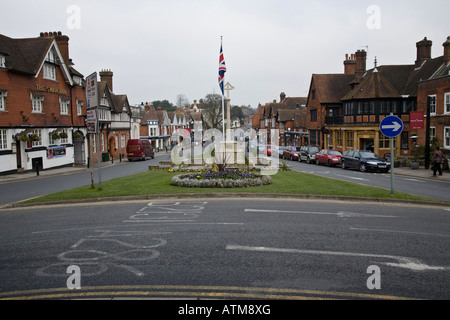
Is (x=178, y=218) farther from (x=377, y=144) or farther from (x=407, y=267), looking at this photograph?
(x=377, y=144)

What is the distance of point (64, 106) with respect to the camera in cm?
3744

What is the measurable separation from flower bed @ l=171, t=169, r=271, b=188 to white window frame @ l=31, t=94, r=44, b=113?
69.0 feet

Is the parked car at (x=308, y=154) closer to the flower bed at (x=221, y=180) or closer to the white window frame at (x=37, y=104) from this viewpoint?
the flower bed at (x=221, y=180)

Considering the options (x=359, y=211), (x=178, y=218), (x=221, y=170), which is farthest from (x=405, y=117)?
(x=178, y=218)

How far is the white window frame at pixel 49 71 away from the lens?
1332 inches

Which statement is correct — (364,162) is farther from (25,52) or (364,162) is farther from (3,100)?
(25,52)

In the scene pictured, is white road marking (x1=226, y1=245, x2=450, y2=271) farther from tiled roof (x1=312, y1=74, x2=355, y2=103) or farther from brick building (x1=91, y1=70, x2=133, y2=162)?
tiled roof (x1=312, y1=74, x2=355, y2=103)

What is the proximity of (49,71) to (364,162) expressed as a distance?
29.5 metres

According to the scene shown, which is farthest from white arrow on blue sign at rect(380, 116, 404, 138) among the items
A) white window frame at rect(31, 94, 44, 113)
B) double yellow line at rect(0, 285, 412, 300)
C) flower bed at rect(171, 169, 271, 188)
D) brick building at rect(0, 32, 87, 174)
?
white window frame at rect(31, 94, 44, 113)

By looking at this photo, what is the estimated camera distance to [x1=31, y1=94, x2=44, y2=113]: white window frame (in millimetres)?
31909

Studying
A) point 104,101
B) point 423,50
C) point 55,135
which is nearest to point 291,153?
point 423,50

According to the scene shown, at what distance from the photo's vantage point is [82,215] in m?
11.4

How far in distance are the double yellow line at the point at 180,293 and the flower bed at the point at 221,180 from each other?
10.4 meters
